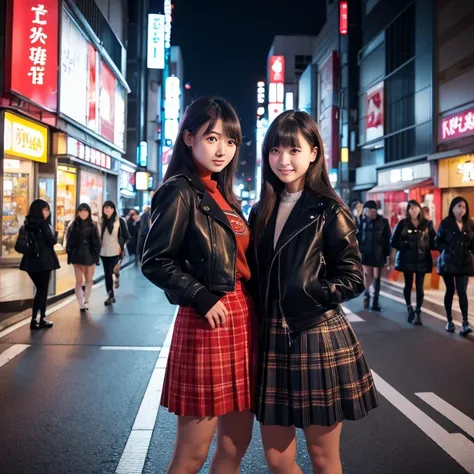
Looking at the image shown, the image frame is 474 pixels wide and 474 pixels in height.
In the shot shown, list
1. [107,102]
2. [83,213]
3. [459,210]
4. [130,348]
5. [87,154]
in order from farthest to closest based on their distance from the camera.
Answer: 1. [107,102]
2. [87,154]
3. [83,213]
4. [459,210]
5. [130,348]

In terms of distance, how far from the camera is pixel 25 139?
10.8m

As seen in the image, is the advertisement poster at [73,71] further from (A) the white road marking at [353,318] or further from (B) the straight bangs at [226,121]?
(B) the straight bangs at [226,121]

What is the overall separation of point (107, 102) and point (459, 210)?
14.9m

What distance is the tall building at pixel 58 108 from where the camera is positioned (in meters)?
10.4

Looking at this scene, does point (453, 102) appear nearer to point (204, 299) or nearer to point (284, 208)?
point (284, 208)

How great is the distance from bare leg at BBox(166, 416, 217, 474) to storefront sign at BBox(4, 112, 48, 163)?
30.1 ft

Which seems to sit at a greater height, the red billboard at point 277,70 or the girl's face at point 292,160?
the red billboard at point 277,70

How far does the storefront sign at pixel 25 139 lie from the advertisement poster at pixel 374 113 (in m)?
17.8

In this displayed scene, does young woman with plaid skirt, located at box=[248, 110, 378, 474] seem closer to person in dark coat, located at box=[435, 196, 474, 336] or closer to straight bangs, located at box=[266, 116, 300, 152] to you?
straight bangs, located at box=[266, 116, 300, 152]

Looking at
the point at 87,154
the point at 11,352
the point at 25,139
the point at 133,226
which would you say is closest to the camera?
the point at 11,352

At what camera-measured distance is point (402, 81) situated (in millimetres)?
22781

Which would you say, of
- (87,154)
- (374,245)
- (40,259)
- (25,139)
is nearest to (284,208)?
(40,259)

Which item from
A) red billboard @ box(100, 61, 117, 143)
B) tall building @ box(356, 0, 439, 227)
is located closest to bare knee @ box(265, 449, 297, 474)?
tall building @ box(356, 0, 439, 227)

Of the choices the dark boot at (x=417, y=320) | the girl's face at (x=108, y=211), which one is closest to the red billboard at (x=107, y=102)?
the girl's face at (x=108, y=211)
